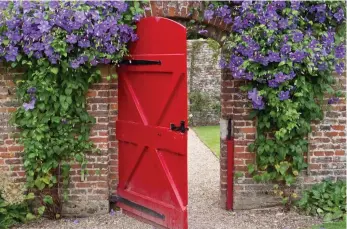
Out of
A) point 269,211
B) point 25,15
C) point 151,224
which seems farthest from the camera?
point 269,211

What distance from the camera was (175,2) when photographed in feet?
18.9

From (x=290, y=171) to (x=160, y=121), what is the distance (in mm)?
1801

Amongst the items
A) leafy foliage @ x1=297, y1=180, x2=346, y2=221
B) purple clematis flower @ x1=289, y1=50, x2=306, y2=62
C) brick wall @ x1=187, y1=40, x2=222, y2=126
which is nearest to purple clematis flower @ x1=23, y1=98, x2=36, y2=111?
purple clematis flower @ x1=289, y1=50, x2=306, y2=62

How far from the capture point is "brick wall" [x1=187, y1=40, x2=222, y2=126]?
16219 mm

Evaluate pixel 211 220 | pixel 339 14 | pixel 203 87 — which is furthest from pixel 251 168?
pixel 203 87

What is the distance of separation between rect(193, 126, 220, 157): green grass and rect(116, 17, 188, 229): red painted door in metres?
5.15

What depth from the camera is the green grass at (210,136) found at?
11.8m

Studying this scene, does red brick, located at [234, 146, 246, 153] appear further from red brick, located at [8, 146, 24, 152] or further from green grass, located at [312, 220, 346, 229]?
red brick, located at [8, 146, 24, 152]

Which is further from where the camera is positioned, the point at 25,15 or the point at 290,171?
the point at 290,171

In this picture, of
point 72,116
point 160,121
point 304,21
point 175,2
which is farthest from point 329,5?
point 72,116

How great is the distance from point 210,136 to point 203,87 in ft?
9.84

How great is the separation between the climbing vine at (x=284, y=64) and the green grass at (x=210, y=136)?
16.4 ft

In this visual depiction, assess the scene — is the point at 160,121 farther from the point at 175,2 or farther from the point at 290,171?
the point at 290,171

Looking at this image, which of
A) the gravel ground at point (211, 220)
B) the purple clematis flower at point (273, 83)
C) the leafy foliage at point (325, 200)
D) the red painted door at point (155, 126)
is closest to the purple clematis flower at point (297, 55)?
the purple clematis flower at point (273, 83)
